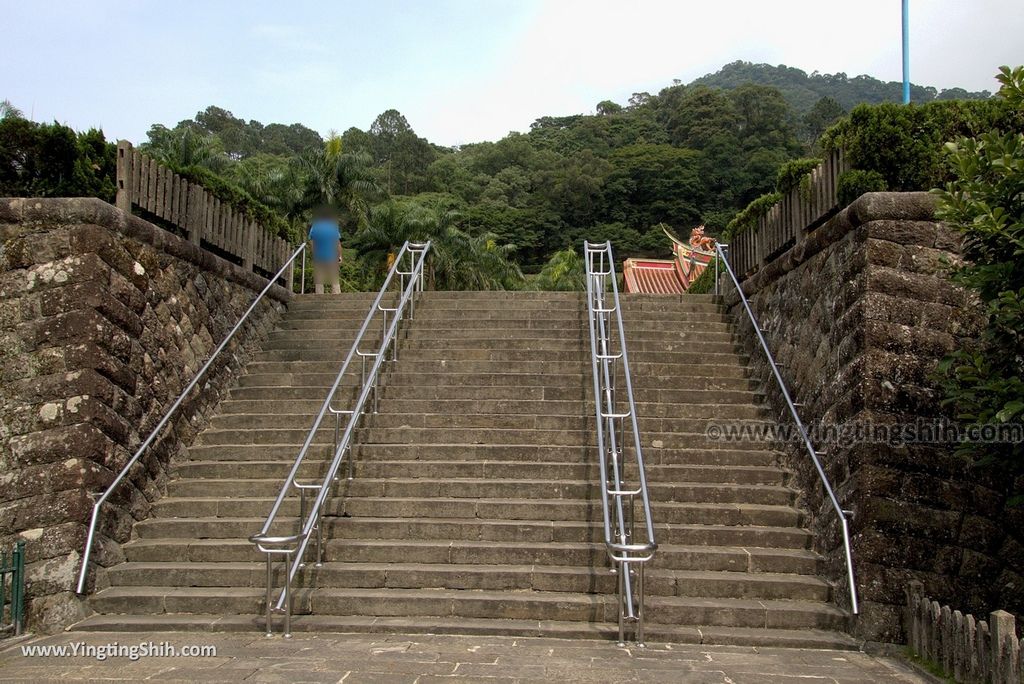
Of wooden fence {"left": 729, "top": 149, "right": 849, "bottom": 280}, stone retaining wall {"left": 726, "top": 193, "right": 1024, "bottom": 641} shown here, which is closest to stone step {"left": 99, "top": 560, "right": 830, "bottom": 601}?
stone retaining wall {"left": 726, "top": 193, "right": 1024, "bottom": 641}

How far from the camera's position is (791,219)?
24.2ft

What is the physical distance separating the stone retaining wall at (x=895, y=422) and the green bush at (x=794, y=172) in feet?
4.04

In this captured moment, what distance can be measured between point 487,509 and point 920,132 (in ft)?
14.2

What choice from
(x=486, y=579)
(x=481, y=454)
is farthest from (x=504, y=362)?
(x=486, y=579)

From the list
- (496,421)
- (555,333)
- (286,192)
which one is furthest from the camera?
(286,192)

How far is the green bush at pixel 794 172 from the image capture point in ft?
23.5

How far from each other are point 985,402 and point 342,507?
4.35 meters

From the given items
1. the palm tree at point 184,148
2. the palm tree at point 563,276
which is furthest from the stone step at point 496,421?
the palm tree at point 563,276

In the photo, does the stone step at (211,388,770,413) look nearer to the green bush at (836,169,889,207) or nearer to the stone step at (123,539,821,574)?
the stone step at (123,539,821,574)

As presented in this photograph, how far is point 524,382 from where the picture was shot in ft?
24.8

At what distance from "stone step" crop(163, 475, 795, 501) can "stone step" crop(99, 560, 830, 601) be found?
2.49ft

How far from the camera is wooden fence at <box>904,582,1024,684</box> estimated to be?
339 cm

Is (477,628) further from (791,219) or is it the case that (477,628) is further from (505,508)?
(791,219)

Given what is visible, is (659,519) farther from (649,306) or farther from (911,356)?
(649,306)
